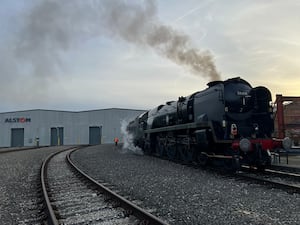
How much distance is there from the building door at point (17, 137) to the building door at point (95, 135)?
1338 cm

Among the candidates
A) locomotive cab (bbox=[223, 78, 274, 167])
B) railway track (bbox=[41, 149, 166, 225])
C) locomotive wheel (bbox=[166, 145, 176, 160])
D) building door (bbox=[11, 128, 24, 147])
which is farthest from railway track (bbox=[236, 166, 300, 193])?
building door (bbox=[11, 128, 24, 147])

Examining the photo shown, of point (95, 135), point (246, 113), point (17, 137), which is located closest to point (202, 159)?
point (246, 113)

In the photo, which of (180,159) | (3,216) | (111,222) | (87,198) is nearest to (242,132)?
(180,159)

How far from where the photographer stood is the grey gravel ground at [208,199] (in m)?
6.19

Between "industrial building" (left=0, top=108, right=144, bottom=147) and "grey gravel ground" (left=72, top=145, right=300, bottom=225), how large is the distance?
56.1m

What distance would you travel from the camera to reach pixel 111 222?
5895 mm

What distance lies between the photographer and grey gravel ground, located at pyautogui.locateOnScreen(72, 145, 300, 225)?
6.19 m

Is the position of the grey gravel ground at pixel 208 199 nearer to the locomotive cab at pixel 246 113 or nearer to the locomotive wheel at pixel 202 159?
the locomotive wheel at pixel 202 159

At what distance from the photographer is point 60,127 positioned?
67.4 m

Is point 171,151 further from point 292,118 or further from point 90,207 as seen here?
point 292,118

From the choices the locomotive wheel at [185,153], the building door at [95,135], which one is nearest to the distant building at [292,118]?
the locomotive wheel at [185,153]

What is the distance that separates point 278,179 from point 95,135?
193 feet

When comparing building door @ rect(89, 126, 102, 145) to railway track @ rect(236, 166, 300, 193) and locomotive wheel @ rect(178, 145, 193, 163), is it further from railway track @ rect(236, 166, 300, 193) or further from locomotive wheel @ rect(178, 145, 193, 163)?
railway track @ rect(236, 166, 300, 193)

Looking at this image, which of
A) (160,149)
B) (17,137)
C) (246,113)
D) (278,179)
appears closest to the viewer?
(278,179)
